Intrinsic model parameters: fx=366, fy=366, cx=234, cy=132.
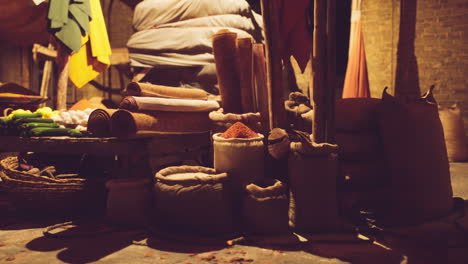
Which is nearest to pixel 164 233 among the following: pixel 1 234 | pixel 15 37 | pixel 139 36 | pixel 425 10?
pixel 1 234

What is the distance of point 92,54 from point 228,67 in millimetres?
3127

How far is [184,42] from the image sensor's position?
597cm

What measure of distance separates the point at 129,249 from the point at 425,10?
6.63m

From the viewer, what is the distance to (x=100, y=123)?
279 centimetres

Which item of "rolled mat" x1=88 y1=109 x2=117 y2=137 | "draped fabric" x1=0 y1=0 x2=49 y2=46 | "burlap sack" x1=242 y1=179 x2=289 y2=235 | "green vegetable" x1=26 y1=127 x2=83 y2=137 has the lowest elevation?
"burlap sack" x1=242 y1=179 x2=289 y2=235

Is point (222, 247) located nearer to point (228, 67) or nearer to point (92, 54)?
point (228, 67)

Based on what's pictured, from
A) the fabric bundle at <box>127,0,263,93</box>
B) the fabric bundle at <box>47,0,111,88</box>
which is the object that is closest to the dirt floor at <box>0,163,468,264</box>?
the fabric bundle at <box>47,0,111,88</box>

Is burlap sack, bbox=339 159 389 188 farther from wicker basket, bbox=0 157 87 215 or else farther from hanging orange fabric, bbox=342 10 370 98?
hanging orange fabric, bbox=342 10 370 98

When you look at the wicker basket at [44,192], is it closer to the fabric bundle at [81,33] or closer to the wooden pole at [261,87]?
the wooden pole at [261,87]

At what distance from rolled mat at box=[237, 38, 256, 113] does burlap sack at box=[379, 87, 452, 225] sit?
40.9 inches

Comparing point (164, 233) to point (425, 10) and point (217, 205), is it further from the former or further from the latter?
point (425, 10)

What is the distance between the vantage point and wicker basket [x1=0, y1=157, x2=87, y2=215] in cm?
271

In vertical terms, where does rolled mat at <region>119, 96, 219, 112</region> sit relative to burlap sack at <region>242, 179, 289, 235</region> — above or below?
above

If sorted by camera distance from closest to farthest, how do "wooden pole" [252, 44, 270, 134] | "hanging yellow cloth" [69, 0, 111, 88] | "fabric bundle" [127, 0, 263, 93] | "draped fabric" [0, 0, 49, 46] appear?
1. "wooden pole" [252, 44, 270, 134]
2. "hanging yellow cloth" [69, 0, 111, 88]
3. "fabric bundle" [127, 0, 263, 93]
4. "draped fabric" [0, 0, 49, 46]
